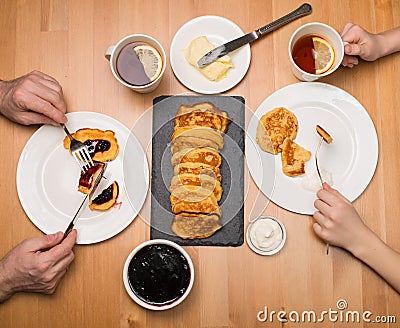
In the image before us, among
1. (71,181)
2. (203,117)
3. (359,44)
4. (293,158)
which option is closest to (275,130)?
(293,158)

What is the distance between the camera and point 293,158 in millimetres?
1326

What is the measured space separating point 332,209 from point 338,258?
14 cm

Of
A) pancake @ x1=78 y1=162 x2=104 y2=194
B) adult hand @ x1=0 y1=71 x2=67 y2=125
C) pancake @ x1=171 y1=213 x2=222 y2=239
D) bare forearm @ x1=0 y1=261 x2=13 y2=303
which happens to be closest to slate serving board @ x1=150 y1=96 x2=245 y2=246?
pancake @ x1=171 y1=213 x2=222 y2=239

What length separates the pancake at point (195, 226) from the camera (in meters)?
1.30

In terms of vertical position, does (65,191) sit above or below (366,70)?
below

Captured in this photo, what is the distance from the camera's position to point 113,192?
4.29 feet

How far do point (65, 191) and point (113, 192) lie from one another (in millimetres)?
128

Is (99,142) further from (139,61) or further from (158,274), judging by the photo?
(158,274)

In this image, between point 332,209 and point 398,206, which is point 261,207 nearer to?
point 332,209

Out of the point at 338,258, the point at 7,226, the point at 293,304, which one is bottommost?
the point at 293,304

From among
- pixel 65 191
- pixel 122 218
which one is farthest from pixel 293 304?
pixel 65 191

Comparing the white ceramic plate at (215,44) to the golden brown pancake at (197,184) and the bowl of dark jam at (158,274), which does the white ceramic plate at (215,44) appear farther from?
the bowl of dark jam at (158,274)

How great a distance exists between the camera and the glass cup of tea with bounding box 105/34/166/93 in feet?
4.27

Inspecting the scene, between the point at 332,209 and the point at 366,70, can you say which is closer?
the point at 332,209
